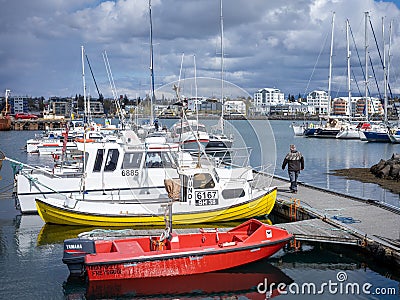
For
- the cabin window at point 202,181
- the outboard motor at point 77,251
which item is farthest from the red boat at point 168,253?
the cabin window at point 202,181

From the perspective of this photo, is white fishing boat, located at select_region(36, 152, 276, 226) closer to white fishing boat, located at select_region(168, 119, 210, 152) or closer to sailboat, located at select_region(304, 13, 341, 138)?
white fishing boat, located at select_region(168, 119, 210, 152)

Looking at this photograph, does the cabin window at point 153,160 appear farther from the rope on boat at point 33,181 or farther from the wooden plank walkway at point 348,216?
the wooden plank walkway at point 348,216

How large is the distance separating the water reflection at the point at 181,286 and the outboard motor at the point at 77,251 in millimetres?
481

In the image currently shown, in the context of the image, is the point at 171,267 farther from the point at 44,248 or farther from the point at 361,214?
the point at 361,214

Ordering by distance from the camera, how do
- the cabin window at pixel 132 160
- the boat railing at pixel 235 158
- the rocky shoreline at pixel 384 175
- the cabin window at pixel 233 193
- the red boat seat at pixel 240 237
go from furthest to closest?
the rocky shoreline at pixel 384 175
the boat railing at pixel 235 158
the cabin window at pixel 132 160
the cabin window at pixel 233 193
the red boat seat at pixel 240 237

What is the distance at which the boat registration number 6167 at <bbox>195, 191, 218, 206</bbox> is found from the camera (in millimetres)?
17812

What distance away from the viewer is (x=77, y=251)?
502 inches

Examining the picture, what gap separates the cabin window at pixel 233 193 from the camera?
18.3m

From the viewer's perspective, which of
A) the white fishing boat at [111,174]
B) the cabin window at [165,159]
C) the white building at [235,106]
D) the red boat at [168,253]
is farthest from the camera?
the cabin window at [165,159]

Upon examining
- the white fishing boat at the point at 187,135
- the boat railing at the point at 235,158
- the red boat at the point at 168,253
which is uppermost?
the white fishing boat at the point at 187,135

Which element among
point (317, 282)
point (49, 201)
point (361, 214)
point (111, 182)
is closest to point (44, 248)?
point (49, 201)

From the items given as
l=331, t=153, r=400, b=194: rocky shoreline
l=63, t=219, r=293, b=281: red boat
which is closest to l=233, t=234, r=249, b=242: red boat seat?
l=63, t=219, r=293, b=281: red boat

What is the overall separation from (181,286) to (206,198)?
18.2ft

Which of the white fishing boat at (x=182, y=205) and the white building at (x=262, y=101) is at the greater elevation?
the white building at (x=262, y=101)
